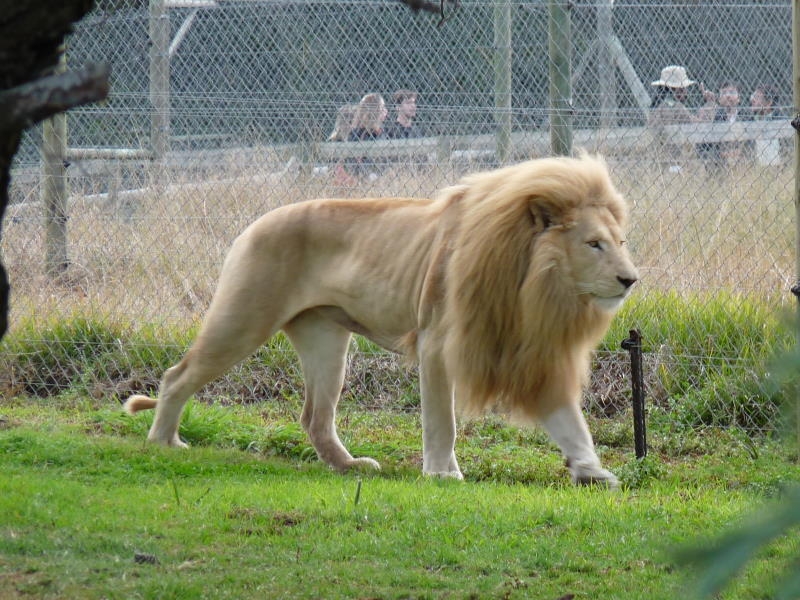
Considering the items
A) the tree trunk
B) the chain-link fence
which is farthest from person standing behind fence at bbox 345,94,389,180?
the tree trunk

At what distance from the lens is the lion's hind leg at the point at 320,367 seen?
6414mm

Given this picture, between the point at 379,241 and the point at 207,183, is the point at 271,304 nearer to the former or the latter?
the point at 379,241

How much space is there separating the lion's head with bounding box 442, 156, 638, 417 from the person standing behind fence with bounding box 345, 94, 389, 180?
10.6 ft

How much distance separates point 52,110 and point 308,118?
6.94 meters

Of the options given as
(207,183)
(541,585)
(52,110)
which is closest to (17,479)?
(541,585)

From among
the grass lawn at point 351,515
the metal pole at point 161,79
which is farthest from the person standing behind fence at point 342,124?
the grass lawn at point 351,515

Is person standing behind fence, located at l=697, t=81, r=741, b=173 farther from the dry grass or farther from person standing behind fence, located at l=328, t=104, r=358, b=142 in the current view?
person standing behind fence, located at l=328, t=104, r=358, b=142

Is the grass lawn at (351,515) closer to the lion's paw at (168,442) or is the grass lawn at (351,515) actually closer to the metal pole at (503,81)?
the lion's paw at (168,442)

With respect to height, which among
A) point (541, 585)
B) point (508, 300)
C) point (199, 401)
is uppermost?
point (508, 300)

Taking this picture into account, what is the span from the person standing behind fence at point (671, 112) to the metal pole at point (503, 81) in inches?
44.0

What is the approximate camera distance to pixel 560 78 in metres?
7.73

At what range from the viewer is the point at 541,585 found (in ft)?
12.8

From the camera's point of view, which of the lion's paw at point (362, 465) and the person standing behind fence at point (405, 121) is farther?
the person standing behind fence at point (405, 121)

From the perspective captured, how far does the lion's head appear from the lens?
18.1ft
